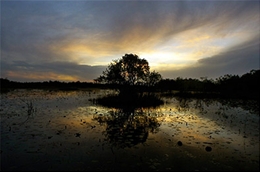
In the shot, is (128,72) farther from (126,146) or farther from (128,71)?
(126,146)

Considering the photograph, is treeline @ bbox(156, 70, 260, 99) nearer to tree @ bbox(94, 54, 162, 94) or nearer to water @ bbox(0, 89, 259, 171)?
tree @ bbox(94, 54, 162, 94)

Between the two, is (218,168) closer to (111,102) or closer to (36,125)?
(36,125)

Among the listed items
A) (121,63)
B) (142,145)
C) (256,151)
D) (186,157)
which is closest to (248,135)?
(256,151)

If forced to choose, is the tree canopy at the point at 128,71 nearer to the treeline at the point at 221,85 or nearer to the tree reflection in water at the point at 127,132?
the treeline at the point at 221,85

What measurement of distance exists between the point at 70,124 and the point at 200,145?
997cm

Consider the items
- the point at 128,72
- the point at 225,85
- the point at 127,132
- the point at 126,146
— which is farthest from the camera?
the point at 225,85

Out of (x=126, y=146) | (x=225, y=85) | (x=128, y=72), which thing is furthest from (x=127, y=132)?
(x=225, y=85)

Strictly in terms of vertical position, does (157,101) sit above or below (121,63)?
below

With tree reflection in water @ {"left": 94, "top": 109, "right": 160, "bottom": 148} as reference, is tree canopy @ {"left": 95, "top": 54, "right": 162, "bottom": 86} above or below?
above

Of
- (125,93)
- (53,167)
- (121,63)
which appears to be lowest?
(53,167)

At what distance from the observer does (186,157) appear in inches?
355

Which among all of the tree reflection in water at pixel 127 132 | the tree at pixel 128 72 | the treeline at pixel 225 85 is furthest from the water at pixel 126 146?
the treeline at pixel 225 85

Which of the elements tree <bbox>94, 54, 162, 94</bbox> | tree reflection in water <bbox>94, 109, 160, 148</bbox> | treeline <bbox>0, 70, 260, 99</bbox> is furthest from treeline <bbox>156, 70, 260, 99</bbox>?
tree reflection in water <bbox>94, 109, 160, 148</bbox>

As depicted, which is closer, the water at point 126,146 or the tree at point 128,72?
the water at point 126,146
